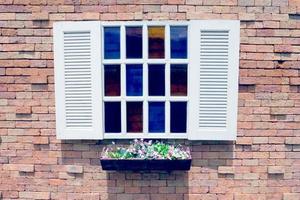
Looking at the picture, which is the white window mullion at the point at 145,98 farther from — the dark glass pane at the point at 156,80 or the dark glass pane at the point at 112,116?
the dark glass pane at the point at 112,116

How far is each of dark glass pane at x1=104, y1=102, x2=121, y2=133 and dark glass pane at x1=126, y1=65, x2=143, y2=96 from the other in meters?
0.25

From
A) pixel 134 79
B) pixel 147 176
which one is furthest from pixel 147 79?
pixel 147 176

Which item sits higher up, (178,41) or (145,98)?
(178,41)

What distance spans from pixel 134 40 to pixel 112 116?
3.10 ft

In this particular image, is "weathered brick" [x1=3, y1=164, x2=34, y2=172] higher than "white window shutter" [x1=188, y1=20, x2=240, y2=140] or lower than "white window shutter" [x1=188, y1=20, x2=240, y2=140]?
lower

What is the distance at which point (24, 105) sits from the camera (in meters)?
4.00

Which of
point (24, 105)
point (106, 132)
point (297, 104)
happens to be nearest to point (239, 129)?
point (297, 104)

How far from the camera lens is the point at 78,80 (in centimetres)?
387

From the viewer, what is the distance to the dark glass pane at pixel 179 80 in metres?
3.88

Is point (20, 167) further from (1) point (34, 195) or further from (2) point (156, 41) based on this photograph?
(2) point (156, 41)

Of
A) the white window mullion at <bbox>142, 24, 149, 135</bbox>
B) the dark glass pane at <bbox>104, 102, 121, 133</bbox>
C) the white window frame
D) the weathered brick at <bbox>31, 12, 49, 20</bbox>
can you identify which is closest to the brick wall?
the weathered brick at <bbox>31, 12, 49, 20</bbox>

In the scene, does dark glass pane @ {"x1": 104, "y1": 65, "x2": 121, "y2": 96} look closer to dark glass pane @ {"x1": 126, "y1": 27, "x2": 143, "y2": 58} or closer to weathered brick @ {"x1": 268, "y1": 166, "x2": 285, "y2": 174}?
dark glass pane @ {"x1": 126, "y1": 27, "x2": 143, "y2": 58}

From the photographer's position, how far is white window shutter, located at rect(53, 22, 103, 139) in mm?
3803

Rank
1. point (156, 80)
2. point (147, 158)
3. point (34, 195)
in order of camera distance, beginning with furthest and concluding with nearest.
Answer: point (34, 195) < point (156, 80) < point (147, 158)
